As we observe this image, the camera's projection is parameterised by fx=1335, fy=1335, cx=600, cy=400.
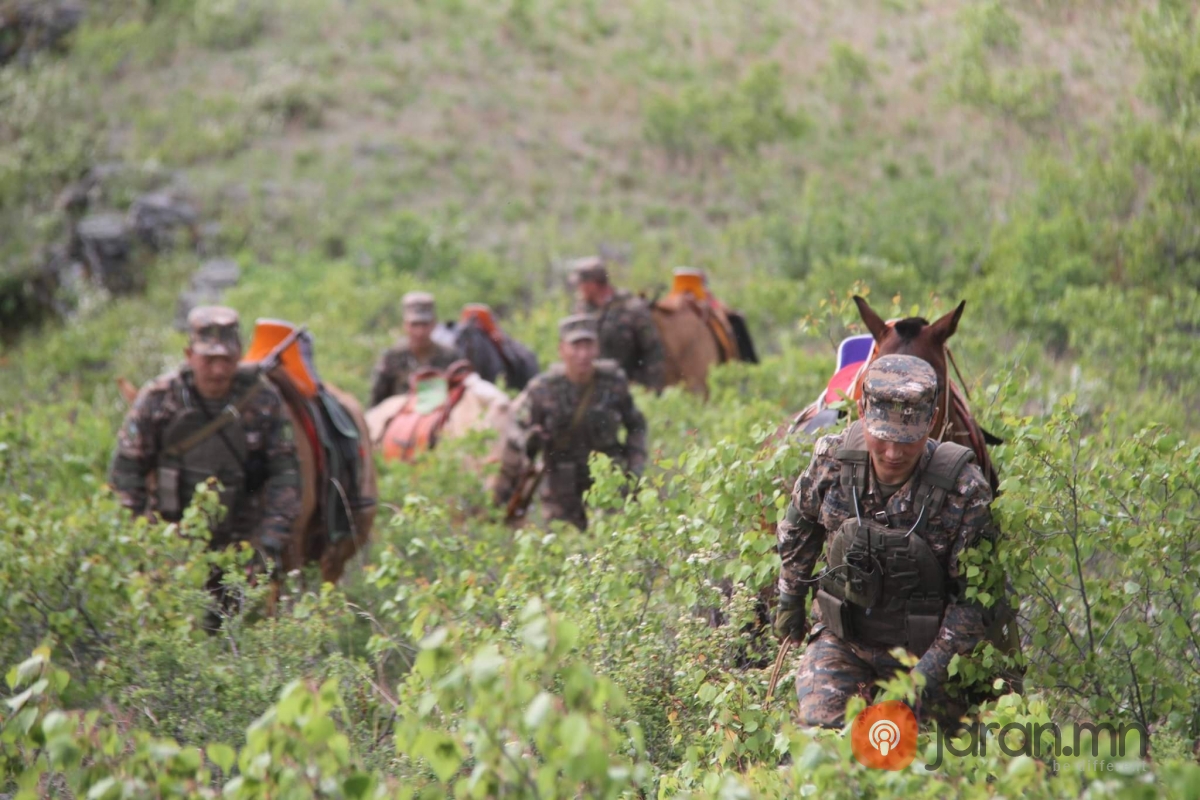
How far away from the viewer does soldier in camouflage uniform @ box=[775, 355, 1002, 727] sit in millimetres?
4289

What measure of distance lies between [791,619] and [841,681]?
339mm

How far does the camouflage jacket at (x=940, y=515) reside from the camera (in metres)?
4.31

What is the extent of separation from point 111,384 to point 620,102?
46.0ft

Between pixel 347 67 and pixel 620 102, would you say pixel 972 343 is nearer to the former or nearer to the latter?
pixel 620 102

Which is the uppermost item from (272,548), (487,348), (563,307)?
(272,548)

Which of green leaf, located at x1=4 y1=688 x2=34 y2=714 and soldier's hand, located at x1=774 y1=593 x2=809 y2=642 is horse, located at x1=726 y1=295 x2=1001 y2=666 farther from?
green leaf, located at x1=4 y1=688 x2=34 y2=714

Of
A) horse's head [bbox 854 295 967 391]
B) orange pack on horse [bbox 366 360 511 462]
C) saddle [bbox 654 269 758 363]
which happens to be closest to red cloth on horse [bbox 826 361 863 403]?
horse's head [bbox 854 295 967 391]

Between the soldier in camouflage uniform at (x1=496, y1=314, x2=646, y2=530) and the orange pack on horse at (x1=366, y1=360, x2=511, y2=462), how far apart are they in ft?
2.29

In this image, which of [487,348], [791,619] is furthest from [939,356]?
[487,348]

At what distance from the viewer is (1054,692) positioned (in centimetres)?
484

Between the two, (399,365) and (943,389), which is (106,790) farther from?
(399,365)

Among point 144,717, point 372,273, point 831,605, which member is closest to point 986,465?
point 831,605

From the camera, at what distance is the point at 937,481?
14.1ft

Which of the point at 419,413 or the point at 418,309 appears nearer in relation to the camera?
the point at 419,413
